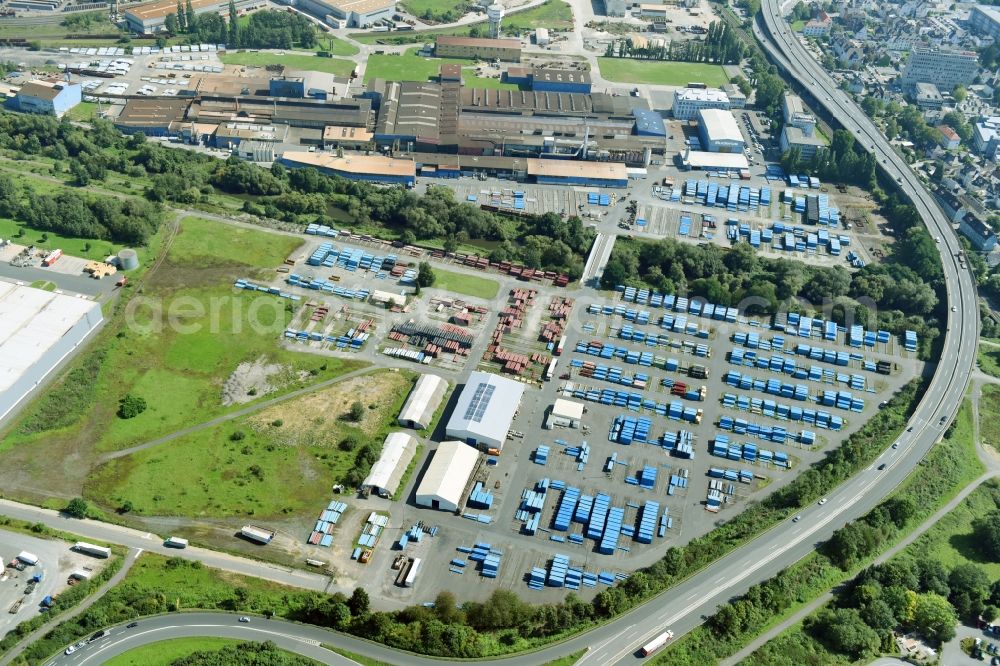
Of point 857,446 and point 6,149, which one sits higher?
point 6,149

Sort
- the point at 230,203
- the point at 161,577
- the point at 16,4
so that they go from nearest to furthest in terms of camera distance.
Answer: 1. the point at 161,577
2. the point at 230,203
3. the point at 16,4

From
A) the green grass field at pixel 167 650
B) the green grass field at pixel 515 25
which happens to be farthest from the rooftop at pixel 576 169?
the green grass field at pixel 167 650

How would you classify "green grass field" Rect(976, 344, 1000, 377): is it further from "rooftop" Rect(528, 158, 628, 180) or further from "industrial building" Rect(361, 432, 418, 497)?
"industrial building" Rect(361, 432, 418, 497)

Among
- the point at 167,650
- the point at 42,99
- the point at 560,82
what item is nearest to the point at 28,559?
→ the point at 167,650

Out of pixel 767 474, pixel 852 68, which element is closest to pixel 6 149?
pixel 767 474

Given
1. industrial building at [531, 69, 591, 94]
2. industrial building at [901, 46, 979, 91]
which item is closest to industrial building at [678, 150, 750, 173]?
industrial building at [531, 69, 591, 94]

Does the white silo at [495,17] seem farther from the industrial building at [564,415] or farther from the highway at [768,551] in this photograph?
the industrial building at [564,415]

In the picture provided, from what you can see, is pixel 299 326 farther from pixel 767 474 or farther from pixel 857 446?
pixel 857 446
